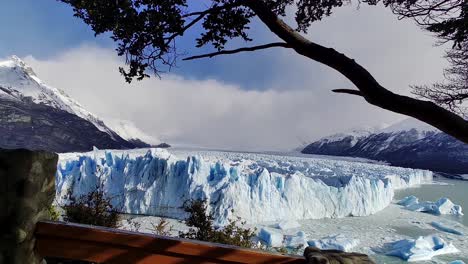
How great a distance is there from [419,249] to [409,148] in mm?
128087

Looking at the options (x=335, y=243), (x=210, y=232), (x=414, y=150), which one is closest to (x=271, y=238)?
(x=335, y=243)

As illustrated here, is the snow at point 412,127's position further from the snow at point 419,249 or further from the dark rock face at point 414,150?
the snow at point 419,249

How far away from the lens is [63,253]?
1898 millimetres

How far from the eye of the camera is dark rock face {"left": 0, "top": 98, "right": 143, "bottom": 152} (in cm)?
10236

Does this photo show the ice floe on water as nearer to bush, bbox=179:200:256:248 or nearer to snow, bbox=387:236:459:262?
snow, bbox=387:236:459:262

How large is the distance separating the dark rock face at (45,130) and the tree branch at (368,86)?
10207 centimetres

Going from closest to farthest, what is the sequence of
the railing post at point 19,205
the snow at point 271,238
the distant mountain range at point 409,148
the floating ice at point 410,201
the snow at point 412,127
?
the railing post at point 19,205 < the snow at point 271,238 < the floating ice at point 410,201 < the distant mountain range at point 409,148 < the snow at point 412,127

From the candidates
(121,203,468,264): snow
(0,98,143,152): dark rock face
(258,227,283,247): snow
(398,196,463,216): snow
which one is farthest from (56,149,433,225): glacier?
(0,98,143,152): dark rock face

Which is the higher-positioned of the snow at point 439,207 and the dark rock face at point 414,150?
the dark rock face at point 414,150

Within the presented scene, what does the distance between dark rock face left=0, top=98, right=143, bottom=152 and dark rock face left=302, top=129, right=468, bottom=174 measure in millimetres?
90592

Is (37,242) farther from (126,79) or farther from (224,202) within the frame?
(224,202)

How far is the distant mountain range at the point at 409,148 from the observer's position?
10838 cm

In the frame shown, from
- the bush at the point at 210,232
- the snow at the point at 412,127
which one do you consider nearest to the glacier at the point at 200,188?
the bush at the point at 210,232

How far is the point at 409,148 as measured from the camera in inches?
5212
